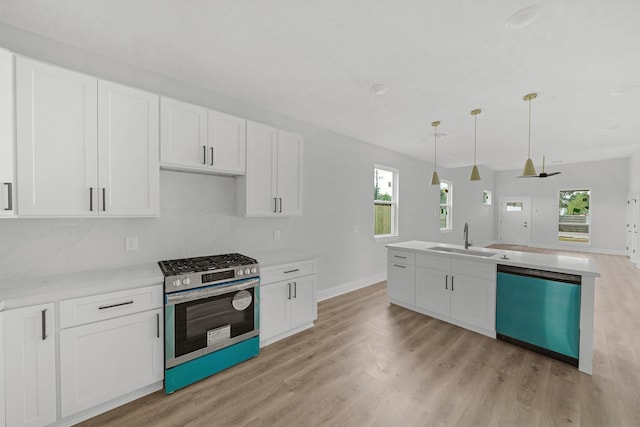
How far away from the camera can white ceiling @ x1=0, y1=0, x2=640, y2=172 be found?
1.68 meters

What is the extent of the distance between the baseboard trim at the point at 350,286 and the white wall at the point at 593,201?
7990mm

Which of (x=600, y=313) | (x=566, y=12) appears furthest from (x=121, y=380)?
(x=600, y=313)

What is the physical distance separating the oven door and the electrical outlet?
743 mm

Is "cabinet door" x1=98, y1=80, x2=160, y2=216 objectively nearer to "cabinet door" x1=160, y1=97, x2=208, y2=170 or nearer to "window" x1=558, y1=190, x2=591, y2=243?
"cabinet door" x1=160, y1=97, x2=208, y2=170

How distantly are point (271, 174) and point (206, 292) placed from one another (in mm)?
1451

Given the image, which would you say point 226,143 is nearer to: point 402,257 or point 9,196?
point 9,196

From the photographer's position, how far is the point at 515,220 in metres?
10.1

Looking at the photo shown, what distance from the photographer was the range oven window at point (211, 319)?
81.5 inches

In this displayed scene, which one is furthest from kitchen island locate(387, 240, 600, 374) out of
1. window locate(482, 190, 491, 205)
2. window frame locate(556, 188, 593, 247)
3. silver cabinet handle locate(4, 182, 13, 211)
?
window frame locate(556, 188, 593, 247)

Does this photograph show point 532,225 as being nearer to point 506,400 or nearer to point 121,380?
point 506,400

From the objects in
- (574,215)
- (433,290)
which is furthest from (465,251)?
(574,215)

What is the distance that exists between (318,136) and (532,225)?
9.90m

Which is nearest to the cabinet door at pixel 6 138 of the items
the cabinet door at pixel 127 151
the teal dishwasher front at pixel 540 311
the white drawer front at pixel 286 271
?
the cabinet door at pixel 127 151

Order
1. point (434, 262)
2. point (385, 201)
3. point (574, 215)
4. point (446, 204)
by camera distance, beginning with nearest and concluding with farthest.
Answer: point (434, 262), point (385, 201), point (446, 204), point (574, 215)
